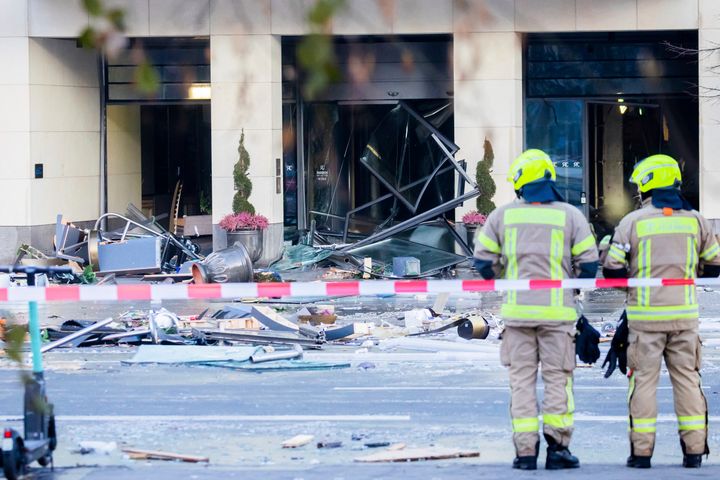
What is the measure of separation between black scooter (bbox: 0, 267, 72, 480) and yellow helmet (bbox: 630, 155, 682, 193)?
3114 mm

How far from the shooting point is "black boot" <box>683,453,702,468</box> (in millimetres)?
6805

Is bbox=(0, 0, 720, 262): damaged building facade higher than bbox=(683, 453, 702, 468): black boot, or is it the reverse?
bbox=(0, 0, 720, 262): damaged building facade

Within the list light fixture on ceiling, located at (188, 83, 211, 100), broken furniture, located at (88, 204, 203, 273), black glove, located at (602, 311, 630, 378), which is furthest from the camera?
light fixture on ceiling, located at (188, 83, 211, 100)

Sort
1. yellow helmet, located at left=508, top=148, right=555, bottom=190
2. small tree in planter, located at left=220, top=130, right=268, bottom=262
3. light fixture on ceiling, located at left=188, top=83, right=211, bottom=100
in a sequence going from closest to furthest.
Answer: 1. yellow helmet, located at left=508, top=148, right=555, bottom=190
2. small tree in planter, located at left=220, top=130, right=268, bottom=262
3. light fixture on ceiling, located at left=188, top=83, right=211, bottom=100

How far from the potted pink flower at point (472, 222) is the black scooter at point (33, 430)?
14503 millimetres

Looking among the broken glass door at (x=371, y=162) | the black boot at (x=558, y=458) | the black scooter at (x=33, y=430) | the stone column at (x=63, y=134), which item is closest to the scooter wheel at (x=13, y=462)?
the black scooter at (x=33, y=430)

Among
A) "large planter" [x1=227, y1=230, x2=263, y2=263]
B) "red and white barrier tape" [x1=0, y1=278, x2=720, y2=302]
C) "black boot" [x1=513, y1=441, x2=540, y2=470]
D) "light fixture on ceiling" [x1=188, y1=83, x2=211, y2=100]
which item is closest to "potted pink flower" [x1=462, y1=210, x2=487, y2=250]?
"large planter" [x1=227, y1=230, x2=263, y2=263]

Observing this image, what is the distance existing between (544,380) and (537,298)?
17.2 inches

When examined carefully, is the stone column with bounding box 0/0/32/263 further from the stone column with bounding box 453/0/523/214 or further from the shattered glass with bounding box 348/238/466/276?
the stone column with bounding box 453/0/523/214

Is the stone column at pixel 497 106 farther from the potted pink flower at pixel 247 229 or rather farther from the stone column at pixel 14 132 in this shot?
the stone column at pixel 14 132

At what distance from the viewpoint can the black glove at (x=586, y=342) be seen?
6.99m

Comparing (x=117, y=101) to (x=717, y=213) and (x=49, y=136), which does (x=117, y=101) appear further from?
(x=717, y=213)

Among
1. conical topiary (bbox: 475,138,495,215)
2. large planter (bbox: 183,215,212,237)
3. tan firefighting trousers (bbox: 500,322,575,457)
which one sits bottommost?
tan firefighting trousers (bbox: 500,322,575,457)

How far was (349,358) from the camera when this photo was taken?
11562mm
